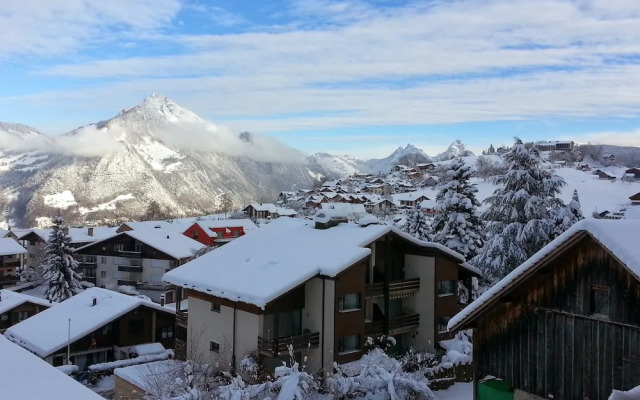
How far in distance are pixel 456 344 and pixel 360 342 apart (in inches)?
218

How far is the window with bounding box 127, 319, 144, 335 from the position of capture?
1497 inches

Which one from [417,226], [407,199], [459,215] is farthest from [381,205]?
[459,215]

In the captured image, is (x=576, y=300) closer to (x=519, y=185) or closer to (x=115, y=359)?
(x=519, y=185)

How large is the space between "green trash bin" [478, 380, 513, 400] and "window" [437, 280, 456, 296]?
16.0 metres

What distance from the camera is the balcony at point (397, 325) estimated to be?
1084 inches

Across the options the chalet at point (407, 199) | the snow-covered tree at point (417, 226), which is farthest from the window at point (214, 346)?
the chalet at point (407, 199)

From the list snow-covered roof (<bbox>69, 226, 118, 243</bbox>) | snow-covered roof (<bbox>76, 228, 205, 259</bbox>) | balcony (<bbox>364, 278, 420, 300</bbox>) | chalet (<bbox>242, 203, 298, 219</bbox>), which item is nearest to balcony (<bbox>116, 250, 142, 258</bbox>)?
snow-covered roof (<bbox>76, 228, 205, 259</bbox>)

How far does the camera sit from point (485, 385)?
14.3 m

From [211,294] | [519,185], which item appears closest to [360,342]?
[211,294]

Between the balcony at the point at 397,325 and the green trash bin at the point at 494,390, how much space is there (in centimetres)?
1301

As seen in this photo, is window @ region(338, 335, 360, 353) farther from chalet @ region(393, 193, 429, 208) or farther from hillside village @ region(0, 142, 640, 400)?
chalet @ region(393, 193, 429, 208)

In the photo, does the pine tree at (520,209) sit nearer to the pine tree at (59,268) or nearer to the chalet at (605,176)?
the pine tree at (59,268)

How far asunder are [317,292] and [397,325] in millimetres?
5658

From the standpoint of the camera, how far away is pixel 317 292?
84.2 ft
